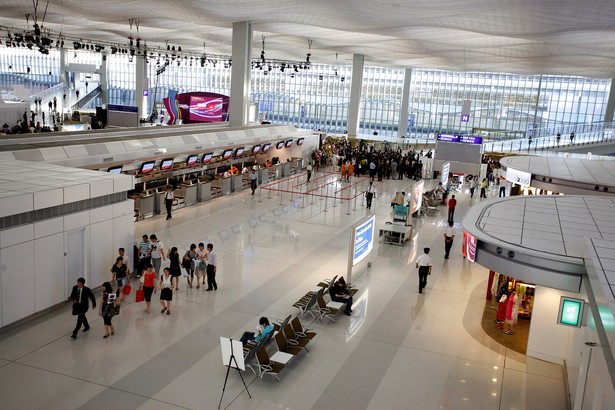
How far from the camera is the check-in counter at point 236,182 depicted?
85.5 ft

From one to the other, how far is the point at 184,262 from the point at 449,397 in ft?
22.1

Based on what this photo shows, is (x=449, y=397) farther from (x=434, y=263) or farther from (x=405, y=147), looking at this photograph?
(x=405, y=147)

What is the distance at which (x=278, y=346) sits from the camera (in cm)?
950

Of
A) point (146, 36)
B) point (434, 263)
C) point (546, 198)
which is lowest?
point (434, 263)

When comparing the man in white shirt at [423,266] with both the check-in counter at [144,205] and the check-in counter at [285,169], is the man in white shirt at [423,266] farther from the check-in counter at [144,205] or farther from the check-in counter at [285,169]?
the check-in counter at [285,169]

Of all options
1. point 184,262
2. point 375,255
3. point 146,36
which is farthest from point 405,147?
point 184,262

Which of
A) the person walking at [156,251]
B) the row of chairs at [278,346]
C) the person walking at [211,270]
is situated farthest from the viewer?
the person walking at [156,251]

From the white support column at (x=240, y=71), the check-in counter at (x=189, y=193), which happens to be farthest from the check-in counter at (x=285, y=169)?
the check-in counter at (x=189, y=193)

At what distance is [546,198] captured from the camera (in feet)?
48.1

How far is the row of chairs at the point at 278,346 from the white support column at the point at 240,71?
22.0 meters

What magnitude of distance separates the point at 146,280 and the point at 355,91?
39154mm

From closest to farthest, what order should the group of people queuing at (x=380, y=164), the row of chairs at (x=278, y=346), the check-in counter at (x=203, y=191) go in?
the row of chairs at (x=278, y=346), the check-in counter at (x=203, y=191), the group of people queuing at (x=380, y=164)

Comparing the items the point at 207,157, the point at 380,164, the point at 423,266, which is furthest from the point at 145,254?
the point at 380,164

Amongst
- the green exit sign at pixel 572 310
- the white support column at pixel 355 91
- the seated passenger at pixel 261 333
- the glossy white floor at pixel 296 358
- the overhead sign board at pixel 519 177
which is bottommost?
the glossy white floor at pixel 296 358
